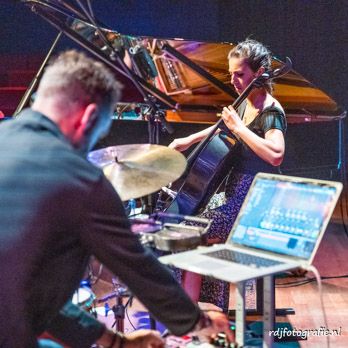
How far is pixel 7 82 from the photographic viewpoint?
17.7ft

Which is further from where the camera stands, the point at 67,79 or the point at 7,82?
the point at 7,82

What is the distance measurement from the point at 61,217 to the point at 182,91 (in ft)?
11.3

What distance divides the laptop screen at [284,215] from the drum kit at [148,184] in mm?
141

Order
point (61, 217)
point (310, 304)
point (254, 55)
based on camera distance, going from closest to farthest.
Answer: point (61, 217), point (254, 55), point (310, 304)

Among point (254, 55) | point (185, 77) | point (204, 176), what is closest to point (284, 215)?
point (204, 176)

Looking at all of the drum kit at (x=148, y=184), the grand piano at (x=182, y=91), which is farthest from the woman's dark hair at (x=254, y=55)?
the drum kit at (x=148, y=184)

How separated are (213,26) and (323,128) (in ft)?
7.94

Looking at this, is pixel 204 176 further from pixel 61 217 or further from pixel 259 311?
pixel 61 217

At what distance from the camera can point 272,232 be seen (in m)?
1.78

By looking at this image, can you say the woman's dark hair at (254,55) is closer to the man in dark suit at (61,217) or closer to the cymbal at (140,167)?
the cymbal at (140,167)

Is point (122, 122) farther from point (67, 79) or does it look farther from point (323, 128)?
point (67, 79)

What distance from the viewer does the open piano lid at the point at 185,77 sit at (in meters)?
2.95

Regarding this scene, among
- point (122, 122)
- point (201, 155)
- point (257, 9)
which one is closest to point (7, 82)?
point (122, 122)

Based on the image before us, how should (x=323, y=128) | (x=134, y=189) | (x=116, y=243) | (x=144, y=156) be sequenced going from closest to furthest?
1. (x=116, y=243)
2. (x=134, y=189)
3. (x=144, y=156)
4. (x=323, y=128)
